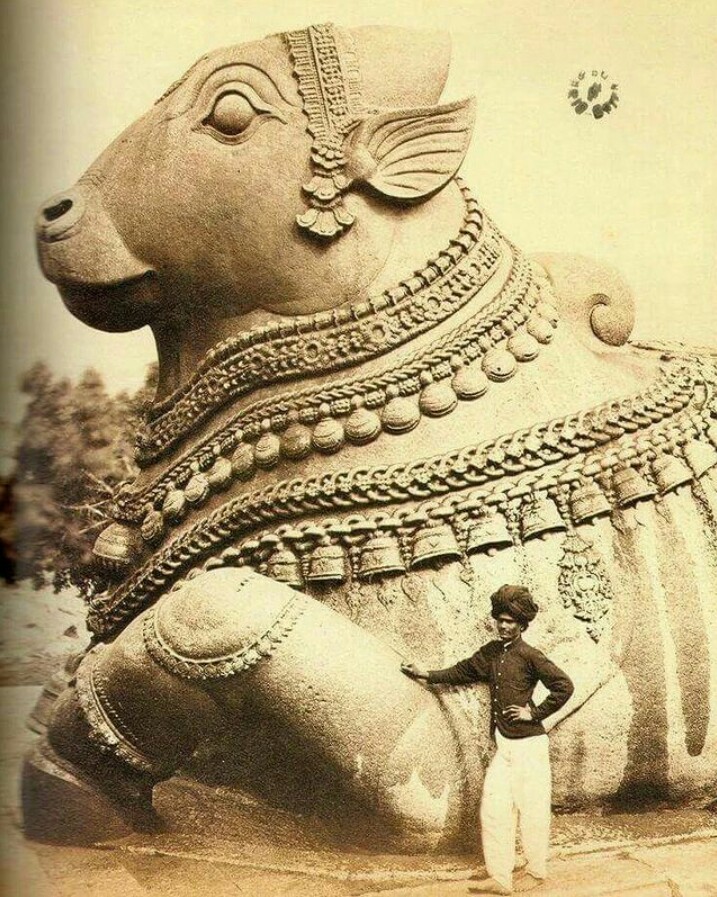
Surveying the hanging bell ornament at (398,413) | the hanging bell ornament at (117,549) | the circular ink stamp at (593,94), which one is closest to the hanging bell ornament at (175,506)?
the hanging bell ornament at (117,549)

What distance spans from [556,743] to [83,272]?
1515 mm

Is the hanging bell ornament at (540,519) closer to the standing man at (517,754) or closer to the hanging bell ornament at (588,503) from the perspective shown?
the hanging bell ornament at (588,503)

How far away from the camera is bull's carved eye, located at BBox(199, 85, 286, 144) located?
305 cm

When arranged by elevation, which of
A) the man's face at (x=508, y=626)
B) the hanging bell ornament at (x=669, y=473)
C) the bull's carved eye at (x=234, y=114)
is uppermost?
the bull's carved eye at (x=234, y=114)

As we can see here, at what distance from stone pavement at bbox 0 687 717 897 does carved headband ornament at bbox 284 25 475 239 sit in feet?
4.33

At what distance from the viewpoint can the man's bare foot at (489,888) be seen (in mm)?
2621

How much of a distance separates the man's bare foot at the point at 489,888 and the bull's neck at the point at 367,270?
1.25 m

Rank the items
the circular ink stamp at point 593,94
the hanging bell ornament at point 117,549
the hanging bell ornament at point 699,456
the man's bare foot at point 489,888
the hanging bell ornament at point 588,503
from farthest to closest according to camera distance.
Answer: the circular ink stamp at point 593,94, the hanging bell ornament at point 117,549, the hanging bell ornament at point 699,456, the hanging bell ornament at point 588,503, the man's bare foot at point 489,888

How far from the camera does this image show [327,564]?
2826 millimetres

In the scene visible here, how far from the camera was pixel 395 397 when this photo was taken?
9.65 ft

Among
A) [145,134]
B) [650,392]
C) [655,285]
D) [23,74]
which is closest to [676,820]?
[650,392]

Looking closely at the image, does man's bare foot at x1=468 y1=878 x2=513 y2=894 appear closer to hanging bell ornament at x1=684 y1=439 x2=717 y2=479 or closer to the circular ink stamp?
hanging bell ornament at x1=684 y1=439 x2=717 y2=479

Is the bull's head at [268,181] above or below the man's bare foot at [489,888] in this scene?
above

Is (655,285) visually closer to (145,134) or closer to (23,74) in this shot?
(145,134)
